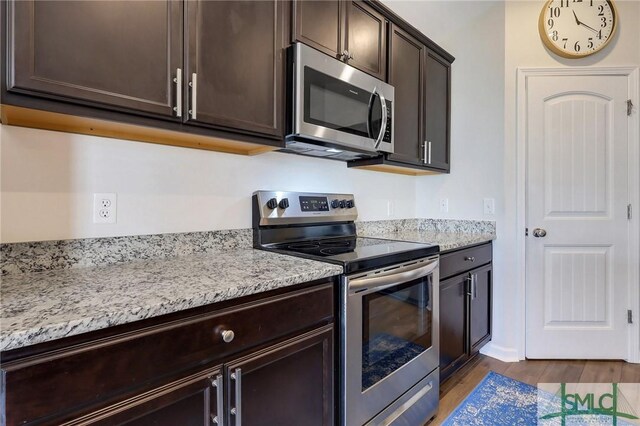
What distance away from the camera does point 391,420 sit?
143cm

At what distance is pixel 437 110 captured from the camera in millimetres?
2426

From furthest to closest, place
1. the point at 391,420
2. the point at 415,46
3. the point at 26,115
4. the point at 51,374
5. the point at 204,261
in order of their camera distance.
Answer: the point at 415,46, the point at 391,420, the point at 204,261, the point at 26,115, the point at 51,374

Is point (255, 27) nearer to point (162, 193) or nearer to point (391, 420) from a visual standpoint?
point (162, 193)

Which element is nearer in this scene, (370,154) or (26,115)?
(26,115)

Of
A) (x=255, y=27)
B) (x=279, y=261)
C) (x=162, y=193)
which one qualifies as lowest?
(x=279, y=261)

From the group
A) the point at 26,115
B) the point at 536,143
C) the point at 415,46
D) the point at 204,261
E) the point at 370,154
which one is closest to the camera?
the point at 26,115

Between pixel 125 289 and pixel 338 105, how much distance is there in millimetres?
1202

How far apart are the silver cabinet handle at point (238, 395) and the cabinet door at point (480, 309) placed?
1696 mm

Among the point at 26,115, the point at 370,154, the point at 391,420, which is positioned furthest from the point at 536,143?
the point at 26,115

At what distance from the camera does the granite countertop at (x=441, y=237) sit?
1915 mm

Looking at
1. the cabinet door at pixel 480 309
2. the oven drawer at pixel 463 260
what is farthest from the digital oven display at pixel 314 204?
the cabinet door at pixel 480 309

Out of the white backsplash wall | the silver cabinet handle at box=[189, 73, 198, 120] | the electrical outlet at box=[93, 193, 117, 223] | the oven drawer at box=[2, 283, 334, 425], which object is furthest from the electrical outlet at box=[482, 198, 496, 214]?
the electrical outlet at box=[93, 193, 117, 223]

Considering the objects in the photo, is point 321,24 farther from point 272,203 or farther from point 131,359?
point 131,359

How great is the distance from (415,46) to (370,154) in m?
0.93
